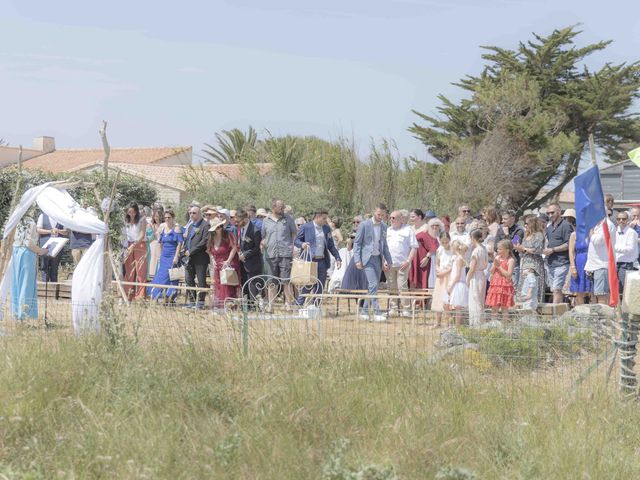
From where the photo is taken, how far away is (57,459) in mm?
6574

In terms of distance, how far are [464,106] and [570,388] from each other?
47.1 metres

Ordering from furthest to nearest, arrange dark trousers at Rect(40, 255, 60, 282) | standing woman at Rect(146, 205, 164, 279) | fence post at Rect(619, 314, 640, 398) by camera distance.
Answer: standing woman at Rect(146, 205, 164, 279) → dark trousers at Rect(40, 255, 60, 282) → fence post at Rect(619, 314, 640, 398)

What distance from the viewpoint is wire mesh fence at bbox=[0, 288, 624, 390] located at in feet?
27.6

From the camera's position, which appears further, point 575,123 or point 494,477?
point 575,123

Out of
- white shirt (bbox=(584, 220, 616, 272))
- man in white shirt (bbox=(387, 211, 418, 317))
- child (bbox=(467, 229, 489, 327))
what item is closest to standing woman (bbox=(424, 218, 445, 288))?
man in white shirt (bbox=(387, 211, 418, 317))

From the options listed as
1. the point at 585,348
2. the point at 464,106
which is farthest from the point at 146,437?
the point at 464,106

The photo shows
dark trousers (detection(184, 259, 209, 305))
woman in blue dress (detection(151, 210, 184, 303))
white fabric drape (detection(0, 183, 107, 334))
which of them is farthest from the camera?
woman in blue dress (detection(151, 210, 184, 303))

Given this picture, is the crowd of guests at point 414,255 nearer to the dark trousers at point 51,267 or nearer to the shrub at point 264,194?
the dark trousers at point 51,267

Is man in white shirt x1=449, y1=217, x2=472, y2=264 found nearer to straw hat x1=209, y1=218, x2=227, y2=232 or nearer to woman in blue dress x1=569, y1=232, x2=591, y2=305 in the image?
woman in blue dress x1=569, y1=232, x2=591, y2=305

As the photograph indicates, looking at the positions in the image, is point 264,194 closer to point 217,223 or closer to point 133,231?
point 133,231

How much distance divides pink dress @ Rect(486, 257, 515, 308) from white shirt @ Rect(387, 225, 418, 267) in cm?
229

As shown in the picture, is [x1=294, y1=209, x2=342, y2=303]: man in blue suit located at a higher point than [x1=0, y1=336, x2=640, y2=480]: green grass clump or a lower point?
higher

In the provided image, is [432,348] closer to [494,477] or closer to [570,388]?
[570,388]

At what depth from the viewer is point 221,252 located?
1595 centimetres
